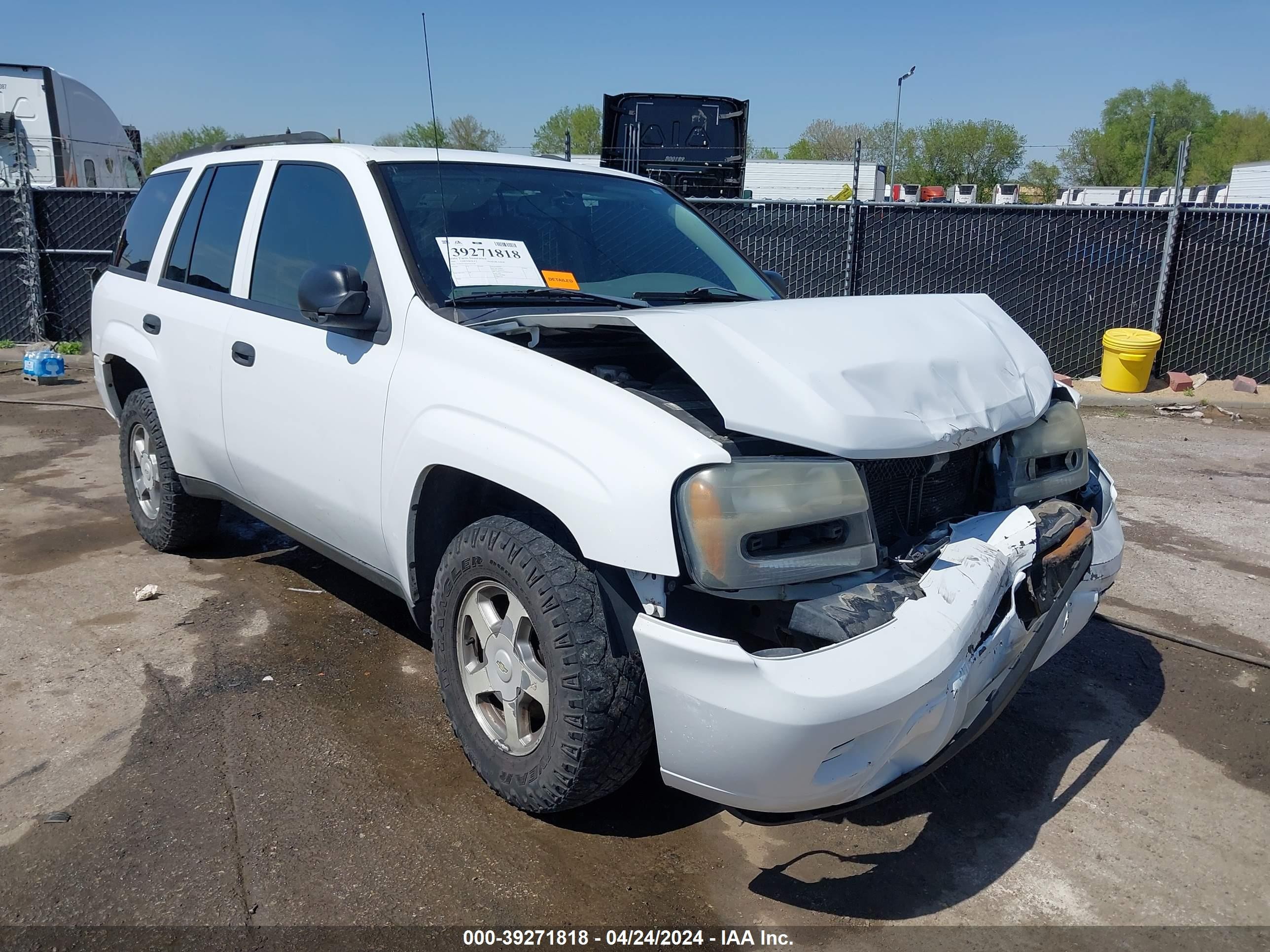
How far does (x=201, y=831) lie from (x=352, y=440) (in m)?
1.26

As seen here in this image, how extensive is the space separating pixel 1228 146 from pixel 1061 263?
219 feet

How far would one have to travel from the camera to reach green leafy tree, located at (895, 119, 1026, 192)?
6012cm

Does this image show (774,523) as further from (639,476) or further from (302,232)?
(302,232)

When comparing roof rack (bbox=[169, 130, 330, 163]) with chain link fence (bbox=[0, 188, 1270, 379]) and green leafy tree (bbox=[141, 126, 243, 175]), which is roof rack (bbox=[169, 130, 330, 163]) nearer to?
chain link fence (bbox=[0, 188, 1270, 379])

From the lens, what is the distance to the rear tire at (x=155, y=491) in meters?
4.65

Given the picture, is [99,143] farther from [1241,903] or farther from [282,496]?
[1241,903]

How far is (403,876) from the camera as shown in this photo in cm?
261

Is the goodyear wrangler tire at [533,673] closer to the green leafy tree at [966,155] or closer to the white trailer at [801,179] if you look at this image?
the white trailer at [801,179]

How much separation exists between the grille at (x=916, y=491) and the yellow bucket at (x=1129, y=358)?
858cm

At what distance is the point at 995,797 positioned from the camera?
10.1 feet

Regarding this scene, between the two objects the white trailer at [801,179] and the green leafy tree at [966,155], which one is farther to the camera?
the green leafy tree at [966,155]

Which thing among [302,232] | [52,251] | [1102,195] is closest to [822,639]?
[302,232]

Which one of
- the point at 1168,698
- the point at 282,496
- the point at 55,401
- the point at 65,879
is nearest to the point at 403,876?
the point at 65,879

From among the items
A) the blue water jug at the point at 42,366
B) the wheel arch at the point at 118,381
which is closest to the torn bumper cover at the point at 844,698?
the wheel arch at the point at 118,381
